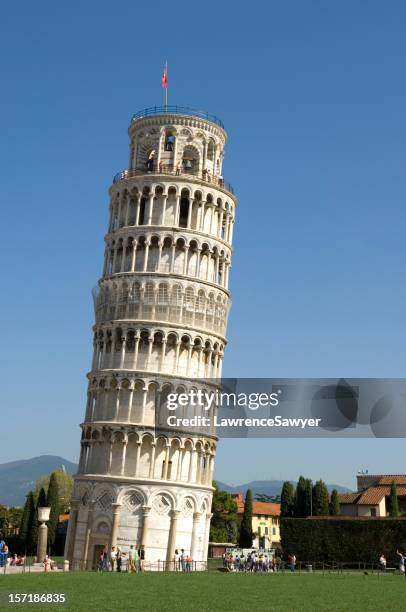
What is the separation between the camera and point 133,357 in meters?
58.9

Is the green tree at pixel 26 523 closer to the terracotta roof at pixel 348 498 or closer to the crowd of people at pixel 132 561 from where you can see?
the crowd of people at pixel 132 561

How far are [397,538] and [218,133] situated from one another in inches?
1435

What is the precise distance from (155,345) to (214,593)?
3111cm

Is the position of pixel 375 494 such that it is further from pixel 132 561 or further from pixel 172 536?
pixel 132 561

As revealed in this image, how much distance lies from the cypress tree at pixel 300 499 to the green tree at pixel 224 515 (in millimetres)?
10157

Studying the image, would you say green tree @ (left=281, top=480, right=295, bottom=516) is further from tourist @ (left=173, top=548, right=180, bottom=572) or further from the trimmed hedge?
tourist @ (left=173, top=548, right=180, bottom=572)

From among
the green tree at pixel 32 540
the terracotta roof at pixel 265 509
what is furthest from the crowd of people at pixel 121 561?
the terracotta roof at pixel 265 509

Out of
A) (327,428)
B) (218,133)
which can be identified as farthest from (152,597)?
(218,133)

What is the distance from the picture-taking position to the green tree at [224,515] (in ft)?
324

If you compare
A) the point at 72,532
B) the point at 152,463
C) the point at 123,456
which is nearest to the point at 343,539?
the point at 152,463

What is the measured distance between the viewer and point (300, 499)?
9194 centimetres

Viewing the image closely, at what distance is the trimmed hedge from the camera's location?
60188 millimetres

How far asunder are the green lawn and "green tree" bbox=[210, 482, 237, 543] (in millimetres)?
61013

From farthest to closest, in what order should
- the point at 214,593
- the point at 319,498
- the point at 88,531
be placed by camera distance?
the point at 319,498 → the point at 88,531 → the point at 214,593
